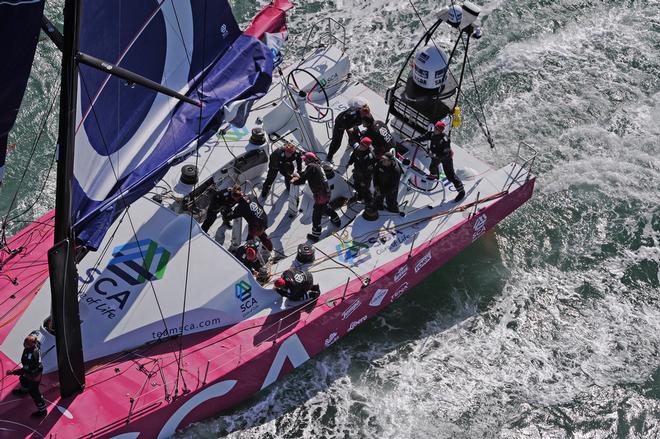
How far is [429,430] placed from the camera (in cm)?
1363

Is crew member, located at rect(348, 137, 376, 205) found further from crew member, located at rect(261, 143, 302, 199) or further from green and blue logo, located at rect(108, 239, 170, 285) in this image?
green and blue logo, located at rect(108, 239, 170, 285)

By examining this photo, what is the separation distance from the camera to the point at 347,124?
15.6 meters

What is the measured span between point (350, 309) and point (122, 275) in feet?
10.3

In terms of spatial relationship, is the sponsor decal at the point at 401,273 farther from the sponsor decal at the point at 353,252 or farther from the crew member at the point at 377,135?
the crew member at the point at 377,135

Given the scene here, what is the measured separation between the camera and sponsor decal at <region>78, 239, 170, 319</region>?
1287cm

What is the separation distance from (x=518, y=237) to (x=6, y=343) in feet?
27.2

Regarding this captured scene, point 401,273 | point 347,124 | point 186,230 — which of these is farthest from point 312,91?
point 186,230

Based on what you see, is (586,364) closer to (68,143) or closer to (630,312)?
(630,312)

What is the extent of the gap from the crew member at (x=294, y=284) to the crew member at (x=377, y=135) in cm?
269

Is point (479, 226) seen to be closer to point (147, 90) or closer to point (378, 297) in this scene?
point (378, 297)

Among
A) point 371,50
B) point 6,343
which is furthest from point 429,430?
point 371,50

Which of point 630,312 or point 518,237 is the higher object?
point 518,237

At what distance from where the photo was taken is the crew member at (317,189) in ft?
46.5

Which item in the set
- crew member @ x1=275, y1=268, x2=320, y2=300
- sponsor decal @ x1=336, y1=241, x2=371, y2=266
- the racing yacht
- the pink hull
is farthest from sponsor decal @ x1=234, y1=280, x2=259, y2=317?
sponsor decal @ x1=336, y1=241, x2=371, y2=266
